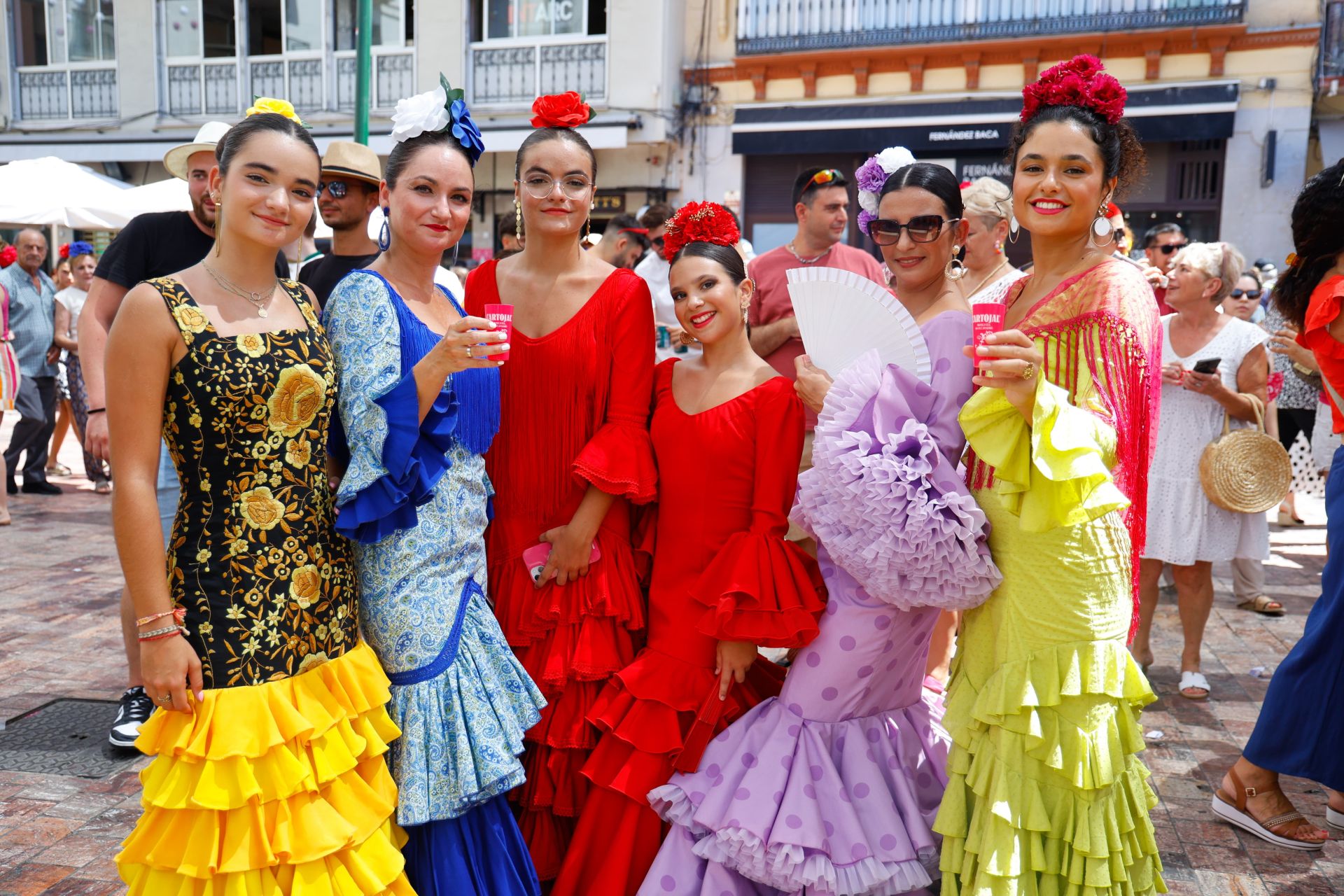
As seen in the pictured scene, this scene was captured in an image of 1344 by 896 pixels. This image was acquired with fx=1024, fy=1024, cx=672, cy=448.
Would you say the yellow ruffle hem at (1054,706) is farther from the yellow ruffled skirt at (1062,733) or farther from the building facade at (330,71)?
the building facade at (330,71)

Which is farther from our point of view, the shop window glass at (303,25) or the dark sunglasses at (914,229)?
the shop window glass at (303,25)

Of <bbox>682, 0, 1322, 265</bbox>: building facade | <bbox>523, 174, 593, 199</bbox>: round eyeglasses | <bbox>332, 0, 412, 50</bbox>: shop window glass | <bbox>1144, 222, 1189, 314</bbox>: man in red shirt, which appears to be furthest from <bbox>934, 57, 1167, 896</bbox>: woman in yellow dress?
<bbox>332, 0, 412, 50</bbox>: shop window glass

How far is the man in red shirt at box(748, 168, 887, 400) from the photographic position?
185 inches

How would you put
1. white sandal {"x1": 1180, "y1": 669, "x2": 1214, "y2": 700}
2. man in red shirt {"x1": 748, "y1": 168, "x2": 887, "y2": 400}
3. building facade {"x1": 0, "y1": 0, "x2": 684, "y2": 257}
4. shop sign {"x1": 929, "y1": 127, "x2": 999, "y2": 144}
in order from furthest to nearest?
building facade {"x1": 0, "y1": 0, "x2": 684, "y2": 257} < shop sign {"x1": 929, "y1": 127, "x2": 999, "y2": 144} < white sandal {"x1": 1180, "y1": 669, "x2": 1214, "y2": 700} < man in red shirt {"x1": 748, "y1": 168, "x2": 887, "y2": 400}

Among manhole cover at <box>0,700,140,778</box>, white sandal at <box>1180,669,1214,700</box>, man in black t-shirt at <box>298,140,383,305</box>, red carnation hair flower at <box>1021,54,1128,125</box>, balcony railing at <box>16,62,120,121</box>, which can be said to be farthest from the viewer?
balcony railing at <box>16,62,120,121</box>

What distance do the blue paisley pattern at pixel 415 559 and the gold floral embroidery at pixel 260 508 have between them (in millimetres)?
148

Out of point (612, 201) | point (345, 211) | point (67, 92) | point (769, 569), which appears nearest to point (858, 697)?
point (769, 569)

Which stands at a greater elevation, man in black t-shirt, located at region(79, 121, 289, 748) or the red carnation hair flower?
the red carnation hair flower

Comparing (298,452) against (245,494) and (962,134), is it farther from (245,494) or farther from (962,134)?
(962,134)

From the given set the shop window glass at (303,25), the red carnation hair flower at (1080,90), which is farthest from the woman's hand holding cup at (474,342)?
the shop window glass at (303,25)

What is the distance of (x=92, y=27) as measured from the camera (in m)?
18.2

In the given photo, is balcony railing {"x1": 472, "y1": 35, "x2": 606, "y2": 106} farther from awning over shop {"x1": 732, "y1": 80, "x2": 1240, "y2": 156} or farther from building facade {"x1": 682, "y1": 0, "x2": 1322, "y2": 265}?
awning over shop {"x1": 732, "y1": 80, "x2": 1240, "y2": 156}

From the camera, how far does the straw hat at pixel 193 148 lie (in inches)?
153

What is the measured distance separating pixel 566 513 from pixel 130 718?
224 centimetres
